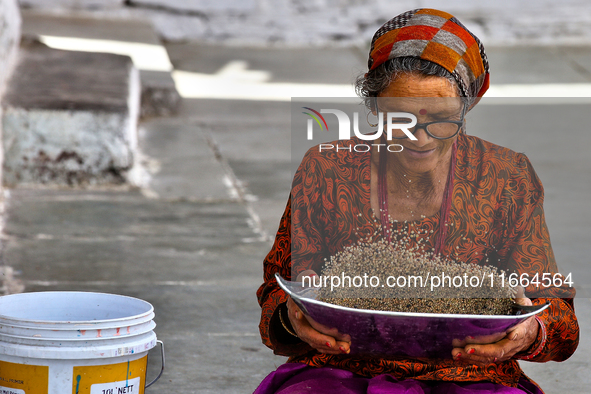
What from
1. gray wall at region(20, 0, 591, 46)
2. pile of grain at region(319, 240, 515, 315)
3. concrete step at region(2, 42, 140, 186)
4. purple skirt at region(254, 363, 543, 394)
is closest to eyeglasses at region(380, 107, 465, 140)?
pile of grain at region(319, 240, 515, 315)

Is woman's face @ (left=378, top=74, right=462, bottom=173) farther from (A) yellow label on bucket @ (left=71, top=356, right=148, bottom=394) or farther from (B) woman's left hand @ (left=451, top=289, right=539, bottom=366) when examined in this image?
(A) yellow label on bucket @ (left=71, top=356, right=148, bottom=394)

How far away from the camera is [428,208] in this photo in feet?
5.07

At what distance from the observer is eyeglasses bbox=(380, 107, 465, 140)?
147 centimetres

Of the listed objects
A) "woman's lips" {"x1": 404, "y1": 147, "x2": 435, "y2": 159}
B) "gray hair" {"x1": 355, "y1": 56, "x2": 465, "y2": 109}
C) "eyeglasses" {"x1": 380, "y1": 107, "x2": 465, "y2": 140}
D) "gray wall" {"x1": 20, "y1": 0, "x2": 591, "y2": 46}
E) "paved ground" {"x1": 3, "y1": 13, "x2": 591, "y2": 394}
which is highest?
"gray wall" {"x1": 20, "y1": 0, "x2": 591, "y2": 46}

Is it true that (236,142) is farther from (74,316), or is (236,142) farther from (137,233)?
(74,316)

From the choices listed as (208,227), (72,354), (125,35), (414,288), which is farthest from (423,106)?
(125,35)

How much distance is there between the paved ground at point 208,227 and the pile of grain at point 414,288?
31cm

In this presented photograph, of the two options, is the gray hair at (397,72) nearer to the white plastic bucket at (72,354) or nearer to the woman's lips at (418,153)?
the woman's lips at (418,153)

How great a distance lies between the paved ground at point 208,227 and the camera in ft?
8.91

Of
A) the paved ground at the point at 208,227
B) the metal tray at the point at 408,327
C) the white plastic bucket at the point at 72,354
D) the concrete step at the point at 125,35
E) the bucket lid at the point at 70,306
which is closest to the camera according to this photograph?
the metal tray at the point at 408,327

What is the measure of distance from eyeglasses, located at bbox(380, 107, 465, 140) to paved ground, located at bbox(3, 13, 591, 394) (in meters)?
0.10

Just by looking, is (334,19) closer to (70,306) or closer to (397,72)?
(70,306)

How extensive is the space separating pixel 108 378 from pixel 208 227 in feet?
8.88

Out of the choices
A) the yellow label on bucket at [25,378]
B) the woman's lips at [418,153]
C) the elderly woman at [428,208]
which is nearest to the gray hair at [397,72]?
the elderly woman at [428,208]
